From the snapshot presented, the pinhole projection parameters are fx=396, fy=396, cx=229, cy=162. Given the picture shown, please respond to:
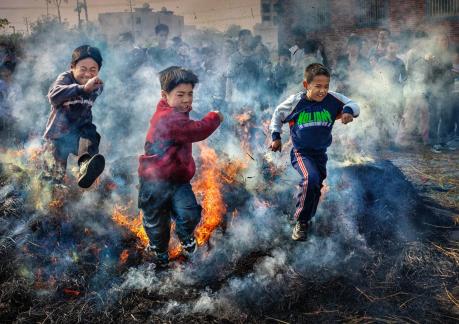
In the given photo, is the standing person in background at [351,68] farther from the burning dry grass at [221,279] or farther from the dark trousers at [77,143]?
the dark trousers at [77,143]

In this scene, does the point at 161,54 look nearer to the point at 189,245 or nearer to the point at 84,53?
the point at 84,53

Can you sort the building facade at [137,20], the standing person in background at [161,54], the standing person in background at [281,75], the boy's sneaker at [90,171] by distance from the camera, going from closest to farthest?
the boy's sneaker at [90,171] < the standing person in background at [161,54] < the standing person in background at [281,75] < the building facade at [137,20]

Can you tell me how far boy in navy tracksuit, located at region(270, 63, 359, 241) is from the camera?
4.19 m

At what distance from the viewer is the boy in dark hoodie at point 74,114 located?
432cm

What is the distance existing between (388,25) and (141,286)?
1817 cm

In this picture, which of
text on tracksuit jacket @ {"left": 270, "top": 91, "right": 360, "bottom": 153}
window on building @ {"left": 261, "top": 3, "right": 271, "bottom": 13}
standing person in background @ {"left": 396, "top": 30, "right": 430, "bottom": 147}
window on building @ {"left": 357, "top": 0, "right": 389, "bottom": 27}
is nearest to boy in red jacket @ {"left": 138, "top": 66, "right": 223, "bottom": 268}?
text on tracksuit jacket @ {"left": 270, "top": 91, "right": 360, "bottom": 153}

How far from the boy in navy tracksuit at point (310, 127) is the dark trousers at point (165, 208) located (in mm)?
1106

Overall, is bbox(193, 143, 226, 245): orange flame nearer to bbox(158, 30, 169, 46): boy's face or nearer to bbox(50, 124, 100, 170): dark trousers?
bbox(50, 124, 100, 170): dark trousers

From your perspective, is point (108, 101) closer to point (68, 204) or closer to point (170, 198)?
A: point (68, 204)

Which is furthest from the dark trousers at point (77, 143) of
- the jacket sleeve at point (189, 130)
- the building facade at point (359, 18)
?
the building facade at point (359, 18)

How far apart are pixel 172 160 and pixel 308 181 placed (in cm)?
146

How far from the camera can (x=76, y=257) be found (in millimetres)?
4207

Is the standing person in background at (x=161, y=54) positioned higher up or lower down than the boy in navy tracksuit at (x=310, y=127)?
higher up

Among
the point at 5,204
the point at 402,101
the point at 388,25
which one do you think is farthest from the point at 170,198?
the point at 388,25
